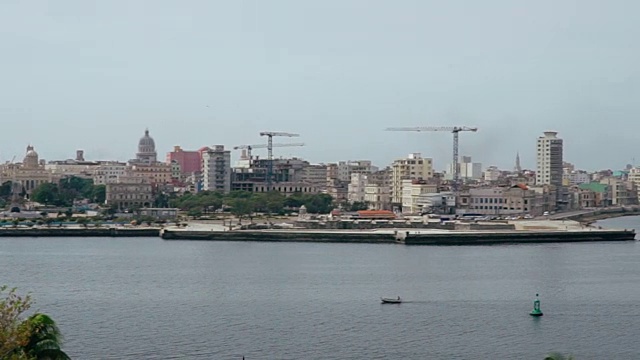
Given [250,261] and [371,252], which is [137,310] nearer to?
[250,261]

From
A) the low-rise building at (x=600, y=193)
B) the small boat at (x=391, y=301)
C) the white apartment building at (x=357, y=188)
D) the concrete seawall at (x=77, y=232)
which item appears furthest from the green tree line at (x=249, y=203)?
the small boat at (x=391, y=301)

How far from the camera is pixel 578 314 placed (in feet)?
59.9

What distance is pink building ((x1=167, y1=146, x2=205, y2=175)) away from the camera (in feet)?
300

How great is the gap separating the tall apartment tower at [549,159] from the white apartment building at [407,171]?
29.8 ft

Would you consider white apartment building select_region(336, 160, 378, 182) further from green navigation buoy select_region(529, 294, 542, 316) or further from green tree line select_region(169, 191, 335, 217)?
green navigation buoy select_region(529, 294, 542, 316)

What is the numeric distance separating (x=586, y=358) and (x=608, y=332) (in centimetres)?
215

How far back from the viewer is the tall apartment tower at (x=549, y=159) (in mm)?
65812

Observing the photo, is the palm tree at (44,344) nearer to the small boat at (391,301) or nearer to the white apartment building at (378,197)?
the small boat at (391,301)

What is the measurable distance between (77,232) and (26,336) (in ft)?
105

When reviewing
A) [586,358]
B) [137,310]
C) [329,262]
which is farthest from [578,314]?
[329,262]

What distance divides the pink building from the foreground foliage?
82.9 metres

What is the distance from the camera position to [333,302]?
19.5 m

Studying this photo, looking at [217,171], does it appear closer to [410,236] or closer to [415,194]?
[415,194]

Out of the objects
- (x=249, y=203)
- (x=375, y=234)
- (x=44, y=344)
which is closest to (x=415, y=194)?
(x=249, y=203)
